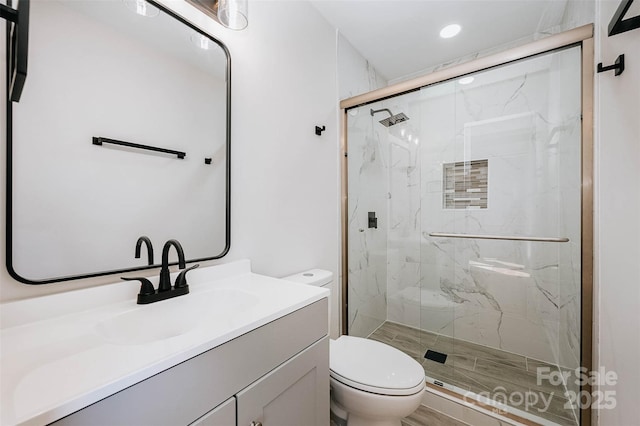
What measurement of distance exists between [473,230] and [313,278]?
4.65 ft

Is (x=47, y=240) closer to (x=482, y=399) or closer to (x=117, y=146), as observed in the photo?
(x=117, y=146)

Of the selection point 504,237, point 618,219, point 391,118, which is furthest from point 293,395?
point 391,118

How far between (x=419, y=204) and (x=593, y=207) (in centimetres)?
112

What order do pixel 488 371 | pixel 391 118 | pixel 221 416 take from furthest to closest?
pixel 391 118 < pixel 488 371 < pixel 221 416

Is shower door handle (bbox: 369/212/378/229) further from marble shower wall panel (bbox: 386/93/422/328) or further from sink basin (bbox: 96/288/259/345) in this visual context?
sink basin (bbox: 96/288/259/345)

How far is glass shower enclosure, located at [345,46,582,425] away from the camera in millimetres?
1646

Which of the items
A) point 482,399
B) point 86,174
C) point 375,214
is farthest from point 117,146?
point 482,399

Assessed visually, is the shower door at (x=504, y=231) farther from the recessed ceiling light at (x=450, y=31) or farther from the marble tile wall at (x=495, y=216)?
the recessed ceiling light at (x=450, y=31)

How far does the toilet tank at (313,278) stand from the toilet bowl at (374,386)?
1.18ft

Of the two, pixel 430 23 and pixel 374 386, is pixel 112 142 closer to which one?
pixel 374 386

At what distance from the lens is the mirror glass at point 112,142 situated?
0.72 meters

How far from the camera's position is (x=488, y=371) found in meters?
1.78

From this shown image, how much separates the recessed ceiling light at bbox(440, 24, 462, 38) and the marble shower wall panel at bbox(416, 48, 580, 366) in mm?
473

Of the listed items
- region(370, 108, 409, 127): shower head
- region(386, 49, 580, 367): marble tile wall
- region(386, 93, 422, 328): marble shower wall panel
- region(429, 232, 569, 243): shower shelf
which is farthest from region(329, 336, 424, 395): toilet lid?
region(370, 108, 409, 127): shower head
